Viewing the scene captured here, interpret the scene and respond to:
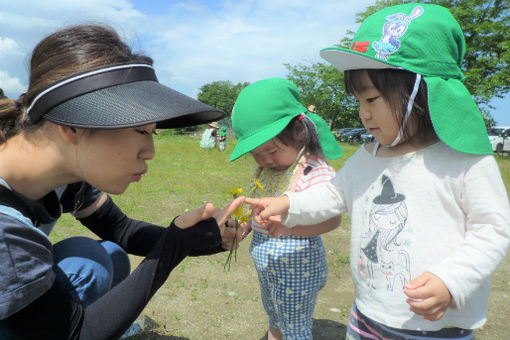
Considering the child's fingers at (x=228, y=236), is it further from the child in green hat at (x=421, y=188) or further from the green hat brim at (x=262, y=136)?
the child in green hat at (x=421, y=188)

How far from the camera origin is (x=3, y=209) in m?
1.27

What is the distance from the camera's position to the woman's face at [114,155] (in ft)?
4.43

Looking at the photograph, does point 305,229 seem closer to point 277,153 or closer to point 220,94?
point 277,153

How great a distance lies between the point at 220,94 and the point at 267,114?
7023cm

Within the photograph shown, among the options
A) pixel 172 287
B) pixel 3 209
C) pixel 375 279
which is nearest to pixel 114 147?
pixel 3 209

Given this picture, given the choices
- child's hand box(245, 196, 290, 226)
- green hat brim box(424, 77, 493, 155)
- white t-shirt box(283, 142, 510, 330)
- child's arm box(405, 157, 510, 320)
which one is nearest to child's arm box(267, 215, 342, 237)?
child's hand box(245, 196, 290, 226)

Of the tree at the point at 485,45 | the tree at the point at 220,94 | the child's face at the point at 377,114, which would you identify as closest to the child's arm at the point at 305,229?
the child's face at the point at 377,114

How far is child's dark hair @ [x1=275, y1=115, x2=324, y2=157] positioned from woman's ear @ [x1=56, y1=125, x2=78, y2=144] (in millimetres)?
1076

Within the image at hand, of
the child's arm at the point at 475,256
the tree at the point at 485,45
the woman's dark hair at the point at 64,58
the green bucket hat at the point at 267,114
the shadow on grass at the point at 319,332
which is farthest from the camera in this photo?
the tree at the point at 485,45

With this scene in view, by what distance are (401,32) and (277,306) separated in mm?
1500

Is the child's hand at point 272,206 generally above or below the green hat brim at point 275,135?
below

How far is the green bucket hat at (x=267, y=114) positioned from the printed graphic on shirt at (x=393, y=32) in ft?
2.32

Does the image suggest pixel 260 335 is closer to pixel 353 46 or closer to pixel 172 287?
pixel 172 287

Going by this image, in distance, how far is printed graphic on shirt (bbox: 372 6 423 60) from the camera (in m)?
1.36
